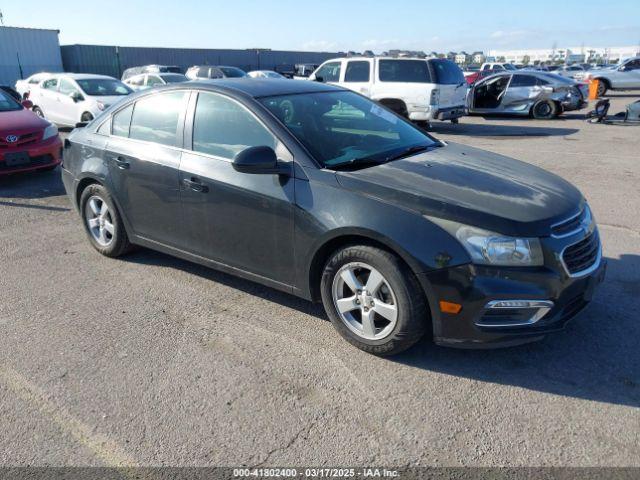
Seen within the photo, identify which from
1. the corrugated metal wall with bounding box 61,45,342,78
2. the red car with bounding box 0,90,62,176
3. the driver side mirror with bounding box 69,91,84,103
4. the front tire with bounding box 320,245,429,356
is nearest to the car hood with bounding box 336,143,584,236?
the front tire with bounding box 320,245,429,356

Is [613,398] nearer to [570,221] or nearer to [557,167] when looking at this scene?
[570,221]

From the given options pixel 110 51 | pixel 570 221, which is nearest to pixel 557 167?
pixel 570 221

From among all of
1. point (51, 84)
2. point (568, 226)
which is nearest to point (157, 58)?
point (51, 84)

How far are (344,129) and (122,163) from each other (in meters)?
1.99

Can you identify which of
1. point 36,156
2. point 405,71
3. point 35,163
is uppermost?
point 405,71

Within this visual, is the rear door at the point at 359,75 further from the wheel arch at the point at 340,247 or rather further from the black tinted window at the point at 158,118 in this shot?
the wheel arch at the point at 340,247

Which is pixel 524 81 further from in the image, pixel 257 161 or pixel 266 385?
pixel 266 385

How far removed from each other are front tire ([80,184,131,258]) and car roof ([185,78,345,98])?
1.36 m

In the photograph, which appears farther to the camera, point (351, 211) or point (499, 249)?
point (351, 211)

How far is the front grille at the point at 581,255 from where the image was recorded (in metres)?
3.14

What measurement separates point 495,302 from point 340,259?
3.20 ft

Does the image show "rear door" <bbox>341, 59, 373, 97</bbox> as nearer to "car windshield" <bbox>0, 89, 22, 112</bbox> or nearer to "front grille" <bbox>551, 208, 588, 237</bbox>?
"car windshield" <bbox>0, 89, 22, 112</bbox>

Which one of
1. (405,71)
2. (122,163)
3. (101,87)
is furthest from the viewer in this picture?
(405,71)

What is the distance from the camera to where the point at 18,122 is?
855 cm
